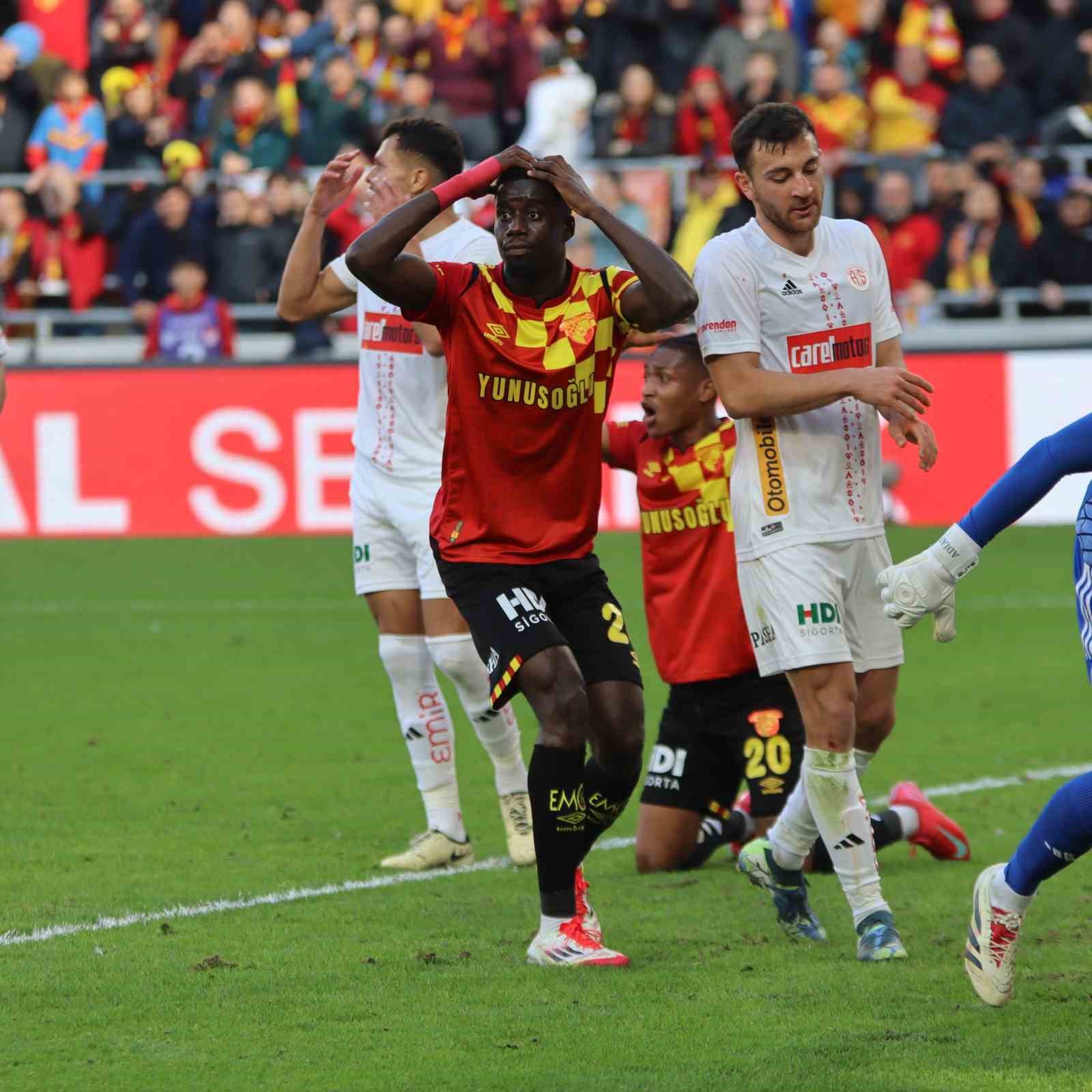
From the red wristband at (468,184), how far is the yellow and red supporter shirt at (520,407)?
0.26 metres

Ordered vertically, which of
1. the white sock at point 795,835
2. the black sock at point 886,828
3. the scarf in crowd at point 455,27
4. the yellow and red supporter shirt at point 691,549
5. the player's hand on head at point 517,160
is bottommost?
the black sock at point 886,828

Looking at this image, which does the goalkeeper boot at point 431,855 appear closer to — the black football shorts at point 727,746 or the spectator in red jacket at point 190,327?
the black football shorts at point 727,746

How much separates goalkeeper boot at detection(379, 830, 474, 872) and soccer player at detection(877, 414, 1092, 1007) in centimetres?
249

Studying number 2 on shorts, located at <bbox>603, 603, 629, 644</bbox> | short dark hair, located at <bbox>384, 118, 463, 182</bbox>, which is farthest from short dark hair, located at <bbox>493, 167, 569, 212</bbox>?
short dark hair, located at <bbox>384, 118, 463, 182</bbox>

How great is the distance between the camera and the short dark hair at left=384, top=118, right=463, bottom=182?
7.27m

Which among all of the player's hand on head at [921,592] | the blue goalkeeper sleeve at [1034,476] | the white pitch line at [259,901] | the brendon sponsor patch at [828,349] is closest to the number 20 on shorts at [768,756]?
the white pitch line at [259,901]

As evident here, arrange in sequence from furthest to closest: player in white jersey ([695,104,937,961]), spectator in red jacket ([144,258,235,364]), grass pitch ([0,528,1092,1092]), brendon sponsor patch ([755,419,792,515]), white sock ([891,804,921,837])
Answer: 1. spectator in red jacket ([144,258,235,364])
2. white sock ([891,804,921,837])
3. brendon sponsor patch ([755,419,792,515])
4. player in white jersey ([695,104,937,961])
5. grass pitch ([0,528,1092,1092])

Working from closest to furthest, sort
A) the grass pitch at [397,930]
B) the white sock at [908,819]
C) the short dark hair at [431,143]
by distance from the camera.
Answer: the grass pitch at [397,930], the short dark hair at [431,143], the white sock at [908,819]

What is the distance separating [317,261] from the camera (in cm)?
754

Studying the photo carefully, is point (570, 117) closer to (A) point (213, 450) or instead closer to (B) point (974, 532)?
(A) point (213, 450)

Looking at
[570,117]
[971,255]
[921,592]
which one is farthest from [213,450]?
[921,592]

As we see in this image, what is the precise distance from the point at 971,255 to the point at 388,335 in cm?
1258

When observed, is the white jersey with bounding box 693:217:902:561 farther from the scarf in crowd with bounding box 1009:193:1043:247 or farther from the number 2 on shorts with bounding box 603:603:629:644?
the scarf in crowd with bounding box 1009:193:1043:247

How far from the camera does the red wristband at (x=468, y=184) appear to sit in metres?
5.74
